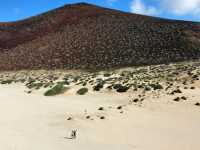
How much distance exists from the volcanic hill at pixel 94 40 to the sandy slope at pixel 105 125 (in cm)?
3720

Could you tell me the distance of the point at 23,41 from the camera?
81062 millimetres

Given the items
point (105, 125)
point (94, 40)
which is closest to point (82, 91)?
point (105, 125)

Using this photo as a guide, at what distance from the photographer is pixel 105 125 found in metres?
16.3

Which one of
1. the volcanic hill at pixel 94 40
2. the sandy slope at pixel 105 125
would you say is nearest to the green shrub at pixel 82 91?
the sandy slope at pixel 105 125

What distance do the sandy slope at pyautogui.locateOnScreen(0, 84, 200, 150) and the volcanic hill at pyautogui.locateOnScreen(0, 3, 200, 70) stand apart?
122ft

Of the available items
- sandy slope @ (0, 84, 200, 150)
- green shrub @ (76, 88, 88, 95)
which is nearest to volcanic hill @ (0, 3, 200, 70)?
green shrub @ (76, 88, 88, 95)

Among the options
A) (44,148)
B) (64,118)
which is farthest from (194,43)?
(44,148)

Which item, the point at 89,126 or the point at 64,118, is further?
the point at 64,118

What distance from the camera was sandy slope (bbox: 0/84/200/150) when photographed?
13.7 metres

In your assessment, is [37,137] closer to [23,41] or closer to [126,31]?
[126,31]

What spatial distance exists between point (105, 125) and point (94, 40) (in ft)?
192

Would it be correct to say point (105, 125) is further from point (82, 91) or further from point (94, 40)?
point (94, 40)

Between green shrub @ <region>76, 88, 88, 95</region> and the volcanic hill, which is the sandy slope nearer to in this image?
green shrub @ <region>76, 88, 88, 95</region>

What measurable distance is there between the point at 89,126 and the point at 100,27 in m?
64.5
